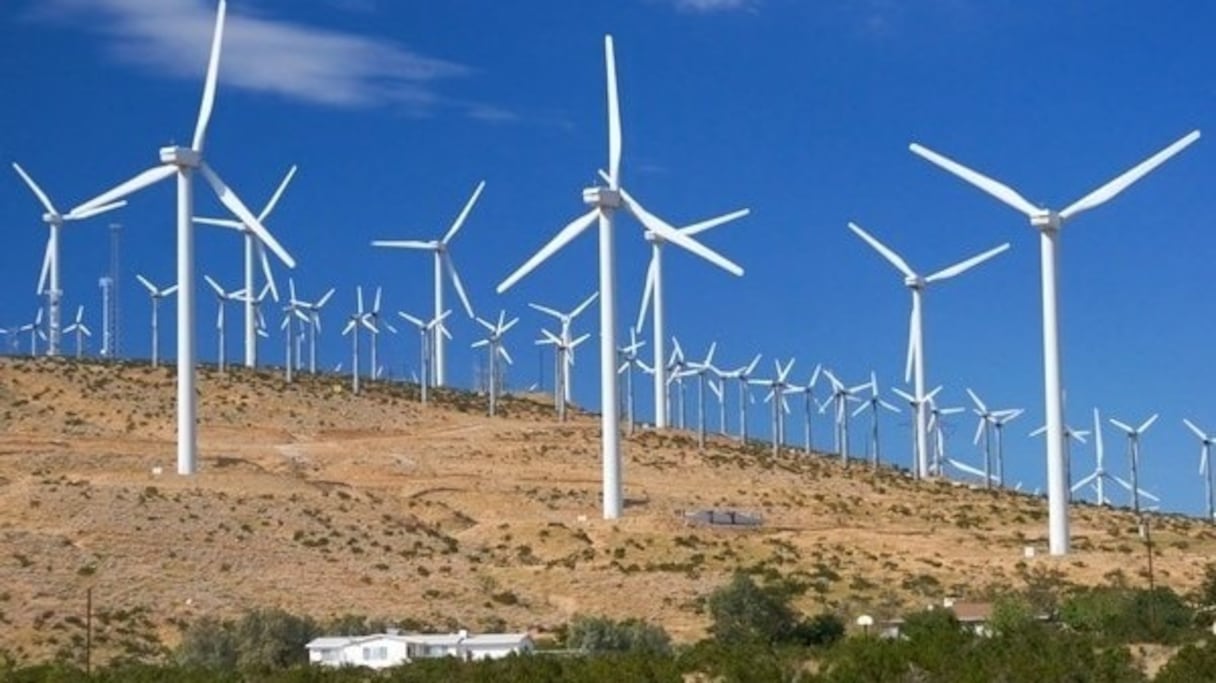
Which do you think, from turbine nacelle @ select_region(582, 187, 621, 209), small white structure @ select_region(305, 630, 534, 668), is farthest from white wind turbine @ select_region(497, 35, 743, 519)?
small white structure @ select_region(305, 630, 534, 668)

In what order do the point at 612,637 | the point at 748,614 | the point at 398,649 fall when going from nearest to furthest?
the point at 398,649 → the point at 612,637 → the point at 748,614

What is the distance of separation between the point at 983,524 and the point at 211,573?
43.5 m

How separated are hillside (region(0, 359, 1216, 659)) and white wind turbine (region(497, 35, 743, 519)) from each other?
3.34 metres

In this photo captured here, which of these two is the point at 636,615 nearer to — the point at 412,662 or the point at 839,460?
the point at 412,662

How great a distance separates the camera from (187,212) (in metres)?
99.7

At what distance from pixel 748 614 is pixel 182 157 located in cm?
4439

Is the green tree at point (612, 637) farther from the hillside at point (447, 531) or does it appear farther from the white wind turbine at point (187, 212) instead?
the white wind turbine at point (187, 212)

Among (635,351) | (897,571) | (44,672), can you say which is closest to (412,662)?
(44,672)

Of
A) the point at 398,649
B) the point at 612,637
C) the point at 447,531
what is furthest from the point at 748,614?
the point at 447,531

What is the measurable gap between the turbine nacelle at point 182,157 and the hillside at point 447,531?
1506 cm

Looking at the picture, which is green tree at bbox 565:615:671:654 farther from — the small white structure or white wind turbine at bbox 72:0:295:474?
white wind turbine at bbox 72:0:295:474

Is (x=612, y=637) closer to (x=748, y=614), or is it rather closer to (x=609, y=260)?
(x=748, y=614)

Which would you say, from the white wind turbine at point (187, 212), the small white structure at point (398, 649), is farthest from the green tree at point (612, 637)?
the white wind turbine at point (187, 212)

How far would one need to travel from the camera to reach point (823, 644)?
215 feet
